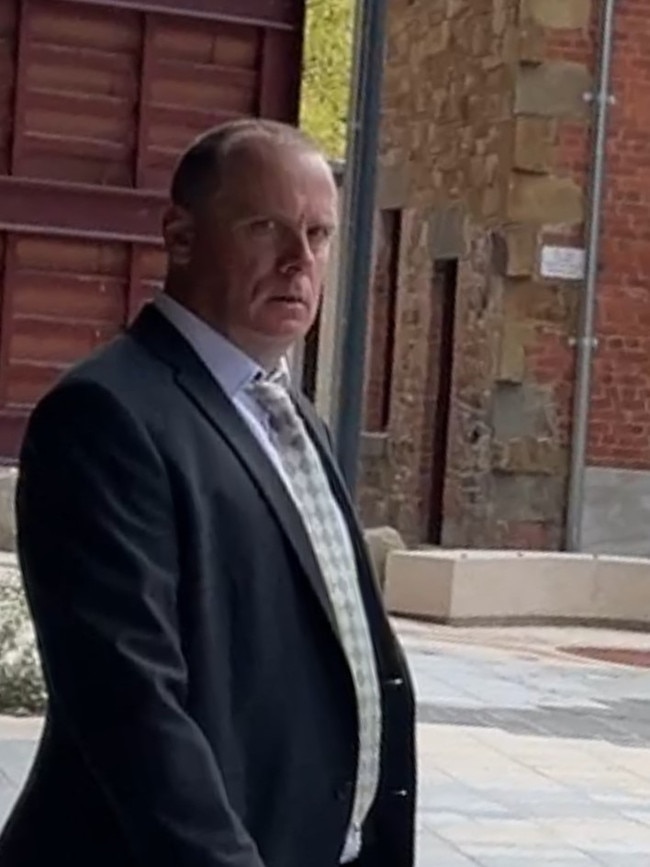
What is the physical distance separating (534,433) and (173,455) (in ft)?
57.1

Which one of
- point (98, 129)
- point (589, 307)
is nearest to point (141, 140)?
point (98, 129)

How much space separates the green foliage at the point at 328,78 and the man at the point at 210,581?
24627 mm

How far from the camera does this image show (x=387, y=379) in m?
23.2

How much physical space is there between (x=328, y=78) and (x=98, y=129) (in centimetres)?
1469

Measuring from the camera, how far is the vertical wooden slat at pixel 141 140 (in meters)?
14.1

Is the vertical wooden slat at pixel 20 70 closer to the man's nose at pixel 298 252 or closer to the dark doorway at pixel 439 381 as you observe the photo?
the dark doorway at pixel 439 381

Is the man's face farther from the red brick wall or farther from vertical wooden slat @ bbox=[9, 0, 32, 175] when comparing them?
the red brick wall

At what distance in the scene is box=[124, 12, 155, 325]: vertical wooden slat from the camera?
14.1 metres

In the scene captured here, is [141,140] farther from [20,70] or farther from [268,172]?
[268,172]

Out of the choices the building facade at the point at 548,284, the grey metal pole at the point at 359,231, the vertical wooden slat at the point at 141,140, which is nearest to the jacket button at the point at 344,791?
the grey metal pole at the point at 359,231

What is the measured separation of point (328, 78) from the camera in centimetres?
2864

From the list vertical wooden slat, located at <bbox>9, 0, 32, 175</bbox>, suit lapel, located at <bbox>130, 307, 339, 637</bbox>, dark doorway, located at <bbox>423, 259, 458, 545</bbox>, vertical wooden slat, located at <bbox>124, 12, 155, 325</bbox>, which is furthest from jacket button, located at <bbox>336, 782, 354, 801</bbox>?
dark doorway, located at <bbox>423, 259, 458, 545</bbox>

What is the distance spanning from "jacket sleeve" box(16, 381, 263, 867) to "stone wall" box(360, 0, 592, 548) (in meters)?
17.2

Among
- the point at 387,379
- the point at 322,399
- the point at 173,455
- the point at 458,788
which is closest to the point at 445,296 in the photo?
the point at 387,379
